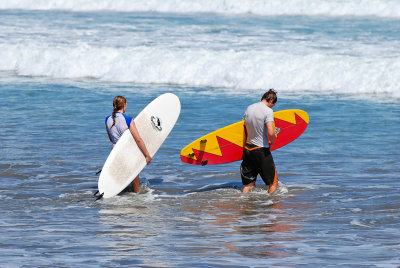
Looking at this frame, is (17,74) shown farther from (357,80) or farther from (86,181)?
(86,181)

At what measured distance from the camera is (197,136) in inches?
488

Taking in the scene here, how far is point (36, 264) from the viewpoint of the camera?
227 inches

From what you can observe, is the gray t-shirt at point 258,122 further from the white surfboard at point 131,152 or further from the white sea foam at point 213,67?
the white sea foam at point 213,67

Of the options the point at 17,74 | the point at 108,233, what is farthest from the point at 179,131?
the point at 17,74

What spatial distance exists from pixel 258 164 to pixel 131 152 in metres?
1.58

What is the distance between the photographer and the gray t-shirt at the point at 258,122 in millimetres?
8289

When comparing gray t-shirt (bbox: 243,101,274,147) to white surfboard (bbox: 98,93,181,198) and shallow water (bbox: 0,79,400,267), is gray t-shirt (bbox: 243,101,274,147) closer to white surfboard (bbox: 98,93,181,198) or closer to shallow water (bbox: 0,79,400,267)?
shallow water (bbox: 0,79,400,267)

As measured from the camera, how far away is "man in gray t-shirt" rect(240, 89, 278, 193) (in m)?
8.30

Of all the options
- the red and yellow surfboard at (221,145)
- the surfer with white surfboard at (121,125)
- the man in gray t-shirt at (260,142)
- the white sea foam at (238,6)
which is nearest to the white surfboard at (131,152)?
the surfer with white surfboard at (121,125)

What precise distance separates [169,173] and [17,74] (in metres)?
13.0

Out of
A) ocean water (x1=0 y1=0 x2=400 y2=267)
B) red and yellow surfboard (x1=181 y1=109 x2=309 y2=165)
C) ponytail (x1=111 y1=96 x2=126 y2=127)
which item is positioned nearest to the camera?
ocean water (x1=0 y1=0 x2=400 y2=267)

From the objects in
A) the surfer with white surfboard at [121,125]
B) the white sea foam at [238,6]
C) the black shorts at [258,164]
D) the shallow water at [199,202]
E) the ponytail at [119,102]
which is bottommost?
the shallow water at [199,202]

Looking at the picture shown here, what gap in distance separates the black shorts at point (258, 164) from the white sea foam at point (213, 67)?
9.39m

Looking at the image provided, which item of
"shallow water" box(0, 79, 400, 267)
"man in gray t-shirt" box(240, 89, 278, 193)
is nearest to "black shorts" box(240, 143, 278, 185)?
"man in gray t-shirt" box(240, 89, 278, 193)
